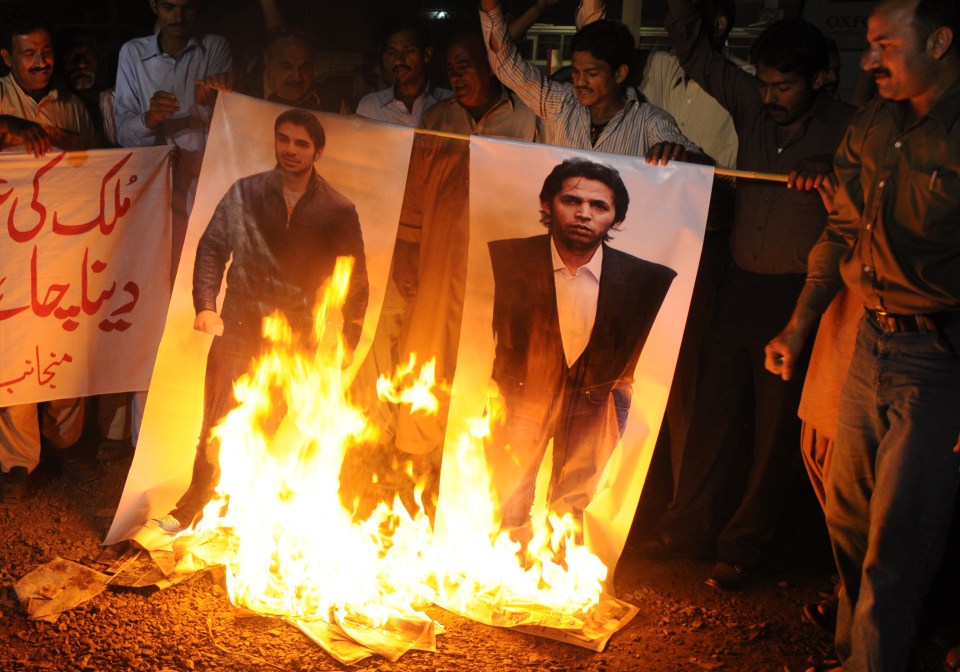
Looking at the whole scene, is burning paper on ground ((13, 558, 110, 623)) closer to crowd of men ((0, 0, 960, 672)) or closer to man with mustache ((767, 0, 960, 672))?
crowd of men ((0, 0, 960, 672))

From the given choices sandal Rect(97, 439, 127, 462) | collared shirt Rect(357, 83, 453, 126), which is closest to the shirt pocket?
collared shirt Rect(357, 83, 453, 126)

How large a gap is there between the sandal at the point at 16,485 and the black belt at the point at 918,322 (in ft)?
14.6

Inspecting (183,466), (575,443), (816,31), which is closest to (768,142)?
(816,31)

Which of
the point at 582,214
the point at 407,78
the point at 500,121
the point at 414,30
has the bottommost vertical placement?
the point at 582,214

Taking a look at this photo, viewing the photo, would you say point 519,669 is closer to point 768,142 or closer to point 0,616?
point 0,616

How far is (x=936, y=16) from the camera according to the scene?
3.30 m

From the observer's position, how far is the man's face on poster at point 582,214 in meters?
4.37

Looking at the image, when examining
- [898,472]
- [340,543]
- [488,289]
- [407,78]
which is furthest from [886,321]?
[407,78]

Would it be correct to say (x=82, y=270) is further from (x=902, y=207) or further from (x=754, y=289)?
(x=902, y=207)

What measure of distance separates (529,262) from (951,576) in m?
2.47

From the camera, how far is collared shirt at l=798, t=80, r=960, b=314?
331 centimetres

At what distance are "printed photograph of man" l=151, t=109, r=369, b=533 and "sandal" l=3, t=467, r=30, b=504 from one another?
3.52 feet

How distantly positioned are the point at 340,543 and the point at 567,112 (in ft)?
8.05

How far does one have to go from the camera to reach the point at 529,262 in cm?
447
